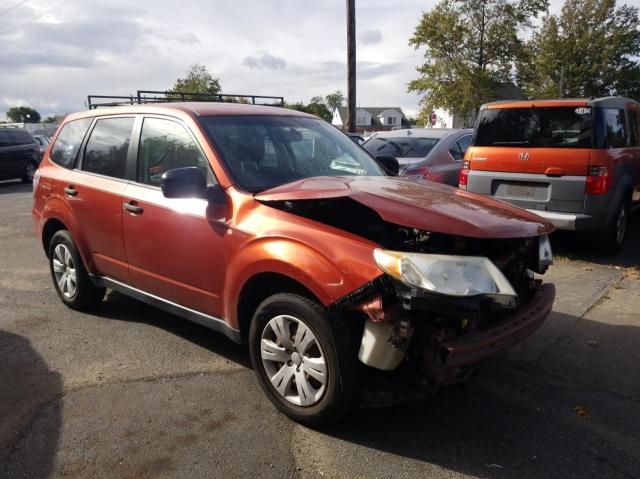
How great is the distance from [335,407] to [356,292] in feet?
2.20

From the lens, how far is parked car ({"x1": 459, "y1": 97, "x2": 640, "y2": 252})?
6332mm

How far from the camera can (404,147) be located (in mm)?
8758

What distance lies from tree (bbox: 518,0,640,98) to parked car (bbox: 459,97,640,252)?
37.6m

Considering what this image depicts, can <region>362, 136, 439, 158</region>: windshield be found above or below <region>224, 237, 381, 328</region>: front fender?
above

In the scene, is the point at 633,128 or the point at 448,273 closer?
the point at 448,273

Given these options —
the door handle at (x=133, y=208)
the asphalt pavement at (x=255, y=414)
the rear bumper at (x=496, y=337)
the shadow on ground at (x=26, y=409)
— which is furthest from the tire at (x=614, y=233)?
the shadow on ground at (x=26, y=409)

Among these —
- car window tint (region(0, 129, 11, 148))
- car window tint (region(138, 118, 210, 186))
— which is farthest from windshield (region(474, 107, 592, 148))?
car window tint (region(0, 129, 11, 148))

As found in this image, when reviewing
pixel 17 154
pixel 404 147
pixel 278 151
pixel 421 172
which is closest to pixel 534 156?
pixel 421 172

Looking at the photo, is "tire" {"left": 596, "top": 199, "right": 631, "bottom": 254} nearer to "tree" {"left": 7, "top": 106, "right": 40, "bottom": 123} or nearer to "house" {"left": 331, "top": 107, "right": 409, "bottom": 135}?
"house" {"left": 331, "top": 107, "right": 409, "bottom": 135}

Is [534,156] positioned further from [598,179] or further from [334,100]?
A: [334,100]

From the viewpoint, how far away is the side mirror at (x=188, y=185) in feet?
10.7

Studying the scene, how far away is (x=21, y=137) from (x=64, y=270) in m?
15.7

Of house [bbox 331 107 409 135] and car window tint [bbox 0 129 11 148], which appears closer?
car window tint [bbox 0 129 11 148]

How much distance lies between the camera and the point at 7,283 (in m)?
6.05
